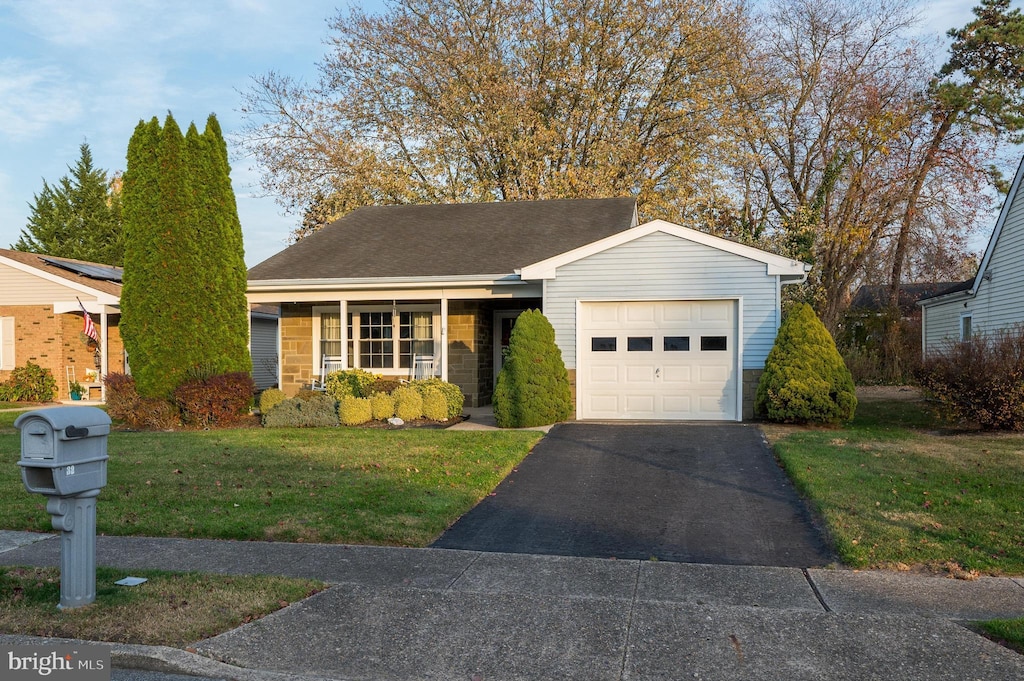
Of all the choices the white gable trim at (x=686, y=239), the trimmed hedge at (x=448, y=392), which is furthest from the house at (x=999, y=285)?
the trimmed hedge at (x=448, y=392)

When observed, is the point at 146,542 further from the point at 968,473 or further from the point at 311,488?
the point at 968,473

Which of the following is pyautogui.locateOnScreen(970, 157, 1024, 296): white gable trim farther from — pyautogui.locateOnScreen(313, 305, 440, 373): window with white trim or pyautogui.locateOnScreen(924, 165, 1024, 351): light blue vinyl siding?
pyautogui.locateOnScreen(313, 305, 440, 373): window with white trim

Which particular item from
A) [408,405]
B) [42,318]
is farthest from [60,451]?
[42,318]

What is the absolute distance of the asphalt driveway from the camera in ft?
22.5

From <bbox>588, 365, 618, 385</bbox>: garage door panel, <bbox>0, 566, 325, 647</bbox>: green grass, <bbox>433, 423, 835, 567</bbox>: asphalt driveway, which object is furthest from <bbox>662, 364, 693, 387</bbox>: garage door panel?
<bbox>0, 566, 325, 647</bbox>: green grass

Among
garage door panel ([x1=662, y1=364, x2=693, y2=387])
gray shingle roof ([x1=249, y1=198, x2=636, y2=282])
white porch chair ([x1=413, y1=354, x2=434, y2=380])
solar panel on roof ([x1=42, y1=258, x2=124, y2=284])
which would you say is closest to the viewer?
garage door panel ([x1=662, y1=364, x2=693, y2=387])

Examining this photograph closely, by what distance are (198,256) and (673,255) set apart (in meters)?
8.82

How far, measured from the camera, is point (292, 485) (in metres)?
9.10

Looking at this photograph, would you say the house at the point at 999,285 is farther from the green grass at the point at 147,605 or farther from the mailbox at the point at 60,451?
the mailbox at the point at 60,451

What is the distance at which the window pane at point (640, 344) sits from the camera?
1491 cm

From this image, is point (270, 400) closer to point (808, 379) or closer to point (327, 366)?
point (327, 366)

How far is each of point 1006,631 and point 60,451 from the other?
19.0ft

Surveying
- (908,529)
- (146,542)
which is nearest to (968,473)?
(908,529)

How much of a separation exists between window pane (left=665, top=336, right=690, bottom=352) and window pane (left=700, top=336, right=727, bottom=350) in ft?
0.88
